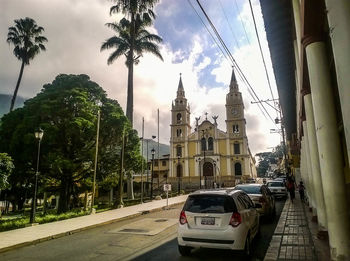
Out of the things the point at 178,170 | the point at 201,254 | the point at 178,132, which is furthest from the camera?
the point at 178,132

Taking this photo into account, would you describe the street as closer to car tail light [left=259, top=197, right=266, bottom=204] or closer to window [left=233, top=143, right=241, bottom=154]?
car tail light [left=259, top=197, right=266, bottom=204]

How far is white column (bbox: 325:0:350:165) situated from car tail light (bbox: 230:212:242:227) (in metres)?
3.52

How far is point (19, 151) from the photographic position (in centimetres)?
1700

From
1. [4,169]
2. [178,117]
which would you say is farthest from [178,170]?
[4,169]

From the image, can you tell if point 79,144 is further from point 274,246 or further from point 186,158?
point 186,158

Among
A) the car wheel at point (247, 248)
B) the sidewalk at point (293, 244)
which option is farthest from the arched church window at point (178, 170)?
the car wheel at point (247, 248)

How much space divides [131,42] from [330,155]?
92.5 feet

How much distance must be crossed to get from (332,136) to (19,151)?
17713 millimetres

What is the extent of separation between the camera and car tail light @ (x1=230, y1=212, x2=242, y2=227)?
19.1ft

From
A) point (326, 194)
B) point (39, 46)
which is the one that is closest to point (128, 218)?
point (326, 194)

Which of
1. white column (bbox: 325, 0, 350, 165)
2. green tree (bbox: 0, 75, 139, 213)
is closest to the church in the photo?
green tree (bbox: 0, 75, 139, 213)

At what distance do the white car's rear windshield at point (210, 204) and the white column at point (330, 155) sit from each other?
1.98 metres

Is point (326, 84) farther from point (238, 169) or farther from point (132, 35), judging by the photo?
point (238, 169)

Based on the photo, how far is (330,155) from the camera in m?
5.09
